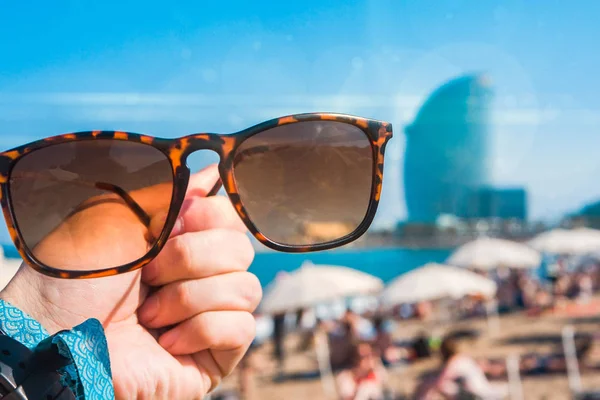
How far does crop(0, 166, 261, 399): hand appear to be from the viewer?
0.77 metres

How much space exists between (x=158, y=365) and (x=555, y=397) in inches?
299

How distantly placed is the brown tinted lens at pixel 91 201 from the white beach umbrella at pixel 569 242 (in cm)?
1508

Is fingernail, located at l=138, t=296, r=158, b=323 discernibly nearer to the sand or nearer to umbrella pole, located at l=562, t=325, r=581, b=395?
umbrella pole, located at l=562, t=325, r=581, b=395

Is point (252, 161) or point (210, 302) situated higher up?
point (252, 161)

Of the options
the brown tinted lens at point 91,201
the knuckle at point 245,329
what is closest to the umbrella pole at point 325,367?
the knuckle at point 245,329

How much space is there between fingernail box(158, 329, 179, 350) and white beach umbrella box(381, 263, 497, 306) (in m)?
8.33

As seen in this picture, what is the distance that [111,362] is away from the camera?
0.79 meters

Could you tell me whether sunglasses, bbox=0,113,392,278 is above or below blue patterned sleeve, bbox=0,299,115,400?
above

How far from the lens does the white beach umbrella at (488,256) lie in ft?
39.9

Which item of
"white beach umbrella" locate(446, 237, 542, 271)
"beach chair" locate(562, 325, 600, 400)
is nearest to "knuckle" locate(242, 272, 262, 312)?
"beach chair" locate(562, 325, 600, 400)

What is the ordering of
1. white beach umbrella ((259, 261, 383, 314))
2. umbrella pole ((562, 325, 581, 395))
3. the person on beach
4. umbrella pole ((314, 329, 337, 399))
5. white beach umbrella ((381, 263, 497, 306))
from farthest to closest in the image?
white beach umbrella ((381, 263, 497, 306)), umbrella pole ((314, 329, 337, 399)), white beach umbrella ((259, 261, 383, 314)), umbrella pole ((562, 325, 581, 395)), the person on beach

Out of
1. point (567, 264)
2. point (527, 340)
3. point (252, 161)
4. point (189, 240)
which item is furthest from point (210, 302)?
point (567, 264)

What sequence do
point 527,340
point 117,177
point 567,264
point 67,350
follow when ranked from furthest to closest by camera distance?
point 567,264 → point 527,340 → point 117,177 → point 67,350

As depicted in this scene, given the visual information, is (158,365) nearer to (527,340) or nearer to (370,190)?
(370,190)
